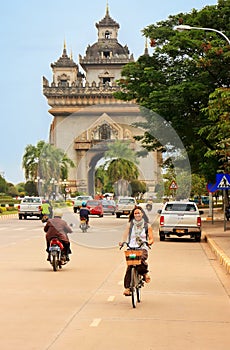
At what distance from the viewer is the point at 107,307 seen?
40.0ft

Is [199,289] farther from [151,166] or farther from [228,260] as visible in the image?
[151,166]

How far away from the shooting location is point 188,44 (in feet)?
121

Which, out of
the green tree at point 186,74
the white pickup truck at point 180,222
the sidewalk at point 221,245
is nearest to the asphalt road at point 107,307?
the sidewalk at point 221,245

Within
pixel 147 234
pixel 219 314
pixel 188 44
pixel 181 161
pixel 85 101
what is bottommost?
pixel 219 314

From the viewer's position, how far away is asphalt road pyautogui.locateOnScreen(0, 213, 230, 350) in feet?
30.8

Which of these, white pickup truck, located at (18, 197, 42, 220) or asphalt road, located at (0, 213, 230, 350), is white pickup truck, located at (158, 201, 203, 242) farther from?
white pickup truck, located at (18, 197, 42, 220)

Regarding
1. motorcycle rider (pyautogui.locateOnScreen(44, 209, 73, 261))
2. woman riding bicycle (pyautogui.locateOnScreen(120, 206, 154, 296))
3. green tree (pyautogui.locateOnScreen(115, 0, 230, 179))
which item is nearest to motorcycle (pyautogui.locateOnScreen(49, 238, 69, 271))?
motorcycle rider (pyautogui.locateOnScreen(44, 209, 73, 261))

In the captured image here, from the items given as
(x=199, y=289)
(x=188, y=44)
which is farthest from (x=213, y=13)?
(x=199, y=289)

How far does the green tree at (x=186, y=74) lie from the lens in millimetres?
36219

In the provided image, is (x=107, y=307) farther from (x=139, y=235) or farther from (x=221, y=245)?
(x=221, y=245)

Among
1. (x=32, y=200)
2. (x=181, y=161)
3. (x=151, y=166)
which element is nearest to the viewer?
(x=181, y=161)

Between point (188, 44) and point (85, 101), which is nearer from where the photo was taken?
point (188, 44)

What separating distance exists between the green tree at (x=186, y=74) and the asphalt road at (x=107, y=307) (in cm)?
1604

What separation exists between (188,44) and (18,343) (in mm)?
29177
